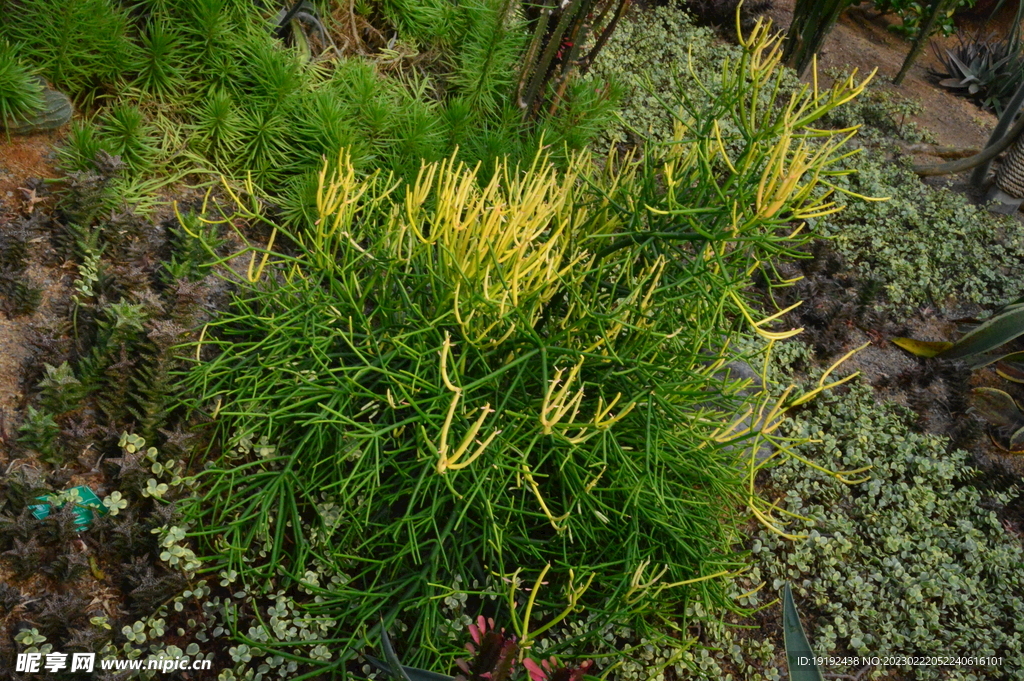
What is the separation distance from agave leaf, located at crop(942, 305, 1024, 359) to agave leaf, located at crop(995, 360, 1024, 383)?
12cm

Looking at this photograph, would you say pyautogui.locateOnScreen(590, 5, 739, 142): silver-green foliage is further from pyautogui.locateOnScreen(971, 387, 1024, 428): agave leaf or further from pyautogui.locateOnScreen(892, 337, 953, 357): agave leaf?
pyautogui.locateOnScreen(971, 387, 1024, 428): agave leaf

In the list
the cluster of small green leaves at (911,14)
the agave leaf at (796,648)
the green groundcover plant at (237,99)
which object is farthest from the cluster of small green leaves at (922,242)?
the agave leaf at (796,648)

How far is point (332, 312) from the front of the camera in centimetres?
203


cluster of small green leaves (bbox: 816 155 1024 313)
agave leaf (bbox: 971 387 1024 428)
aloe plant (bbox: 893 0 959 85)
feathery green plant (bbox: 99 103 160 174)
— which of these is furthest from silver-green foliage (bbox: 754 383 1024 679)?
aloe plant (bbox: 893 0 959 85)

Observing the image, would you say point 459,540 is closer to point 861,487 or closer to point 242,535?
point 242,535

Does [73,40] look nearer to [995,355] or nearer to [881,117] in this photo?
[995,355]

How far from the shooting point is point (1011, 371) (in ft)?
11.2

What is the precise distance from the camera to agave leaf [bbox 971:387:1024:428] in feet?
10.6

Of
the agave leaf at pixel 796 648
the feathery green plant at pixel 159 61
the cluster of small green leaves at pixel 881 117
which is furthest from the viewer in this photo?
the cluster of small green leaves at pixel 881 117

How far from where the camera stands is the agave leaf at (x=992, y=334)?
129 inches

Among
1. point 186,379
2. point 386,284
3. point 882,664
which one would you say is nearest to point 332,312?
point 386,284

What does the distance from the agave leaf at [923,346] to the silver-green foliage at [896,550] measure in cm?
49

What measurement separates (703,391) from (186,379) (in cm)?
133

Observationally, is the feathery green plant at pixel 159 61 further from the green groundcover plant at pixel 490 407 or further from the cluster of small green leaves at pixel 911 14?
the cluster of small green leaves at pixel 911 14
